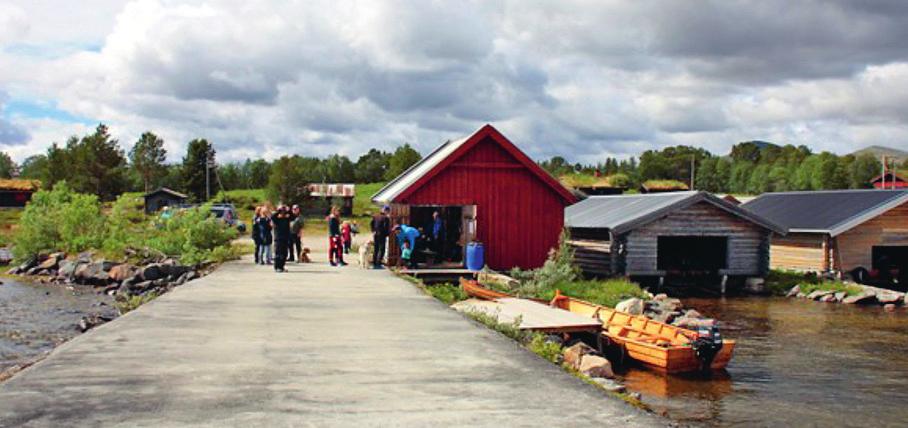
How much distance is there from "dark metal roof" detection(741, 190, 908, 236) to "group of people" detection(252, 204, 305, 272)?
68.0 ft

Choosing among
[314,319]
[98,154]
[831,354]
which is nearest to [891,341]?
[831,354]

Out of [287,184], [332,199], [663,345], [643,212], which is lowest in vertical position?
[663,345]

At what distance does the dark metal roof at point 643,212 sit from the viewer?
29.9 meters

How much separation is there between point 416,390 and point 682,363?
30.0 feet

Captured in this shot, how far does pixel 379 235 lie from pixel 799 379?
1236 centimetres

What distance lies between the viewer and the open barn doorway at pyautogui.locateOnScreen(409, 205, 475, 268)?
26.7m

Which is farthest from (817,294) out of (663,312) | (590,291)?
(663,312)

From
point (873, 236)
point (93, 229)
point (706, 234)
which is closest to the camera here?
point (706, 234)

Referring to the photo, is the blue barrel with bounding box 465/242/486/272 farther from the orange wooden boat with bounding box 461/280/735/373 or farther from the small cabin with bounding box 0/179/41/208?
the small cabin with bounding box 0/179/41/208

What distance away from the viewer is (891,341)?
21.5 m

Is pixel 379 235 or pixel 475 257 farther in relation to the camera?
pixel 475 257

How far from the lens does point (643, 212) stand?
30531 millimetres

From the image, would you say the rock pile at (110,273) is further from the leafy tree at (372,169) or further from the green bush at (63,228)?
the leafy tree at (372,169)

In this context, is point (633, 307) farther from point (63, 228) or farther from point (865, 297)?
point (63, 228)
